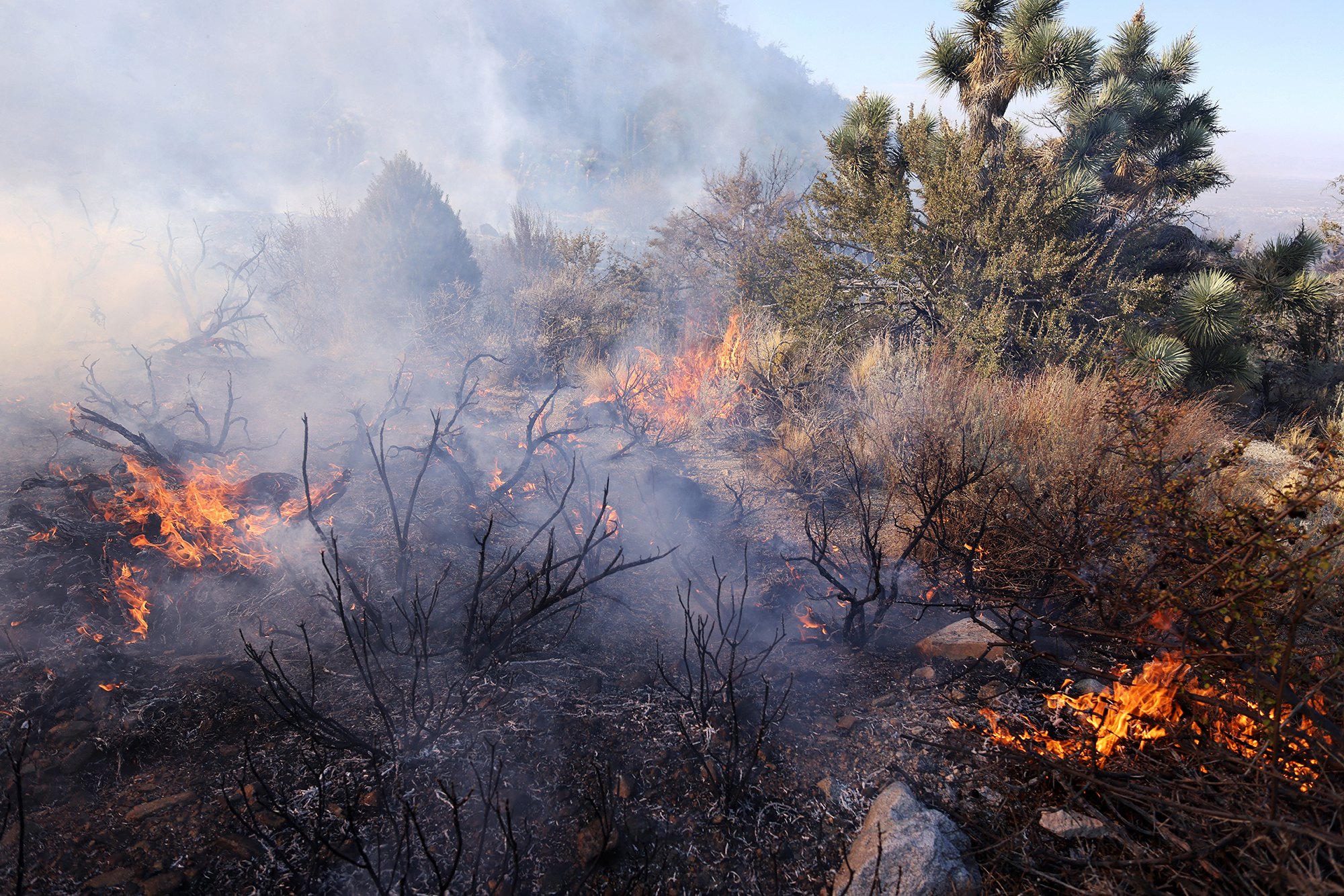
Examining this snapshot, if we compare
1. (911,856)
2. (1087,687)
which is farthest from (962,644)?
(911,856)

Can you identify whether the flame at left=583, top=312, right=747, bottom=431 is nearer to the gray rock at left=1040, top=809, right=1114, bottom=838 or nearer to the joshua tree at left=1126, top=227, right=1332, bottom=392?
the joshua tree at left=1126, top=227, right=1332, bottom=392

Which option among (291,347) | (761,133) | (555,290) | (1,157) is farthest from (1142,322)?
(761,133)

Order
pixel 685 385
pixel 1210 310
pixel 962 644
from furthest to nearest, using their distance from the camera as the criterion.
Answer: pixel 685 385
pixel 1210 310
pixel 962 644

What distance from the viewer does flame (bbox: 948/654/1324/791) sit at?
2002mm

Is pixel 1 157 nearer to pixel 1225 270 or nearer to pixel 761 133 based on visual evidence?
pixel 1225 270

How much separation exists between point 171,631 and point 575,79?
69750 mm

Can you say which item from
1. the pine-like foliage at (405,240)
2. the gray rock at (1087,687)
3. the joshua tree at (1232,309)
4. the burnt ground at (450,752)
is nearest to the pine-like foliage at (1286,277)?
the joshua tree at (1232,309)

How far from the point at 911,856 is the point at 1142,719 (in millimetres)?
1145

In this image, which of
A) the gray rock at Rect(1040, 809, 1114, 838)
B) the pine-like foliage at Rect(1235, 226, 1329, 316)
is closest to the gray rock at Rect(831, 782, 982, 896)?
the gray rock at Rect(1040, 809, 1114, 838)

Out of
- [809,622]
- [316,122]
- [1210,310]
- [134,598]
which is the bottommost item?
[809,622]

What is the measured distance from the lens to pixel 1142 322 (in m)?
7.31

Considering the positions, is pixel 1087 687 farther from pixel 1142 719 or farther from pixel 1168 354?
pixel 1168 354

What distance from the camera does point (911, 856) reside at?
190cm

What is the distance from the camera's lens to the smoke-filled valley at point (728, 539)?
6.36ft
